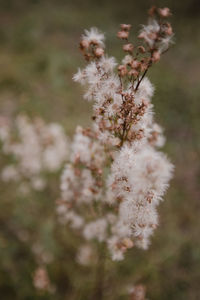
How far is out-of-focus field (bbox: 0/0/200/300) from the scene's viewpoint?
8.65 ft

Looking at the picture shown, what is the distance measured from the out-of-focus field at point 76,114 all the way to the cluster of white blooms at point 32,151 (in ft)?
0.77

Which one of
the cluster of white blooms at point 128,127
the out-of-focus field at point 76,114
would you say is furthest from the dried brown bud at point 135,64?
the out-of-focus field at point 76,114

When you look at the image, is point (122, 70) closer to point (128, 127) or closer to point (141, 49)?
point (141, 49)

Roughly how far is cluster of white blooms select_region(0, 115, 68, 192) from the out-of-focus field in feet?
0.77

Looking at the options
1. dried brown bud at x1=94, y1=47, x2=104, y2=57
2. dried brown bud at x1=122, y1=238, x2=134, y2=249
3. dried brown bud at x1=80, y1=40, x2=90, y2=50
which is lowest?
dried brown bud at x1=122, y1=238, x2=134, y2=249

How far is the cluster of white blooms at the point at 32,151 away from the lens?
3068mm

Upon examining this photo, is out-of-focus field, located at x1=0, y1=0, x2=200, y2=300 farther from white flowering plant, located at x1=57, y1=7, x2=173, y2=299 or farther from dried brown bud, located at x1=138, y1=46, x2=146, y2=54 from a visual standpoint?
dried brown bud, located at x1=138, y1=46, x2=146, y2=54

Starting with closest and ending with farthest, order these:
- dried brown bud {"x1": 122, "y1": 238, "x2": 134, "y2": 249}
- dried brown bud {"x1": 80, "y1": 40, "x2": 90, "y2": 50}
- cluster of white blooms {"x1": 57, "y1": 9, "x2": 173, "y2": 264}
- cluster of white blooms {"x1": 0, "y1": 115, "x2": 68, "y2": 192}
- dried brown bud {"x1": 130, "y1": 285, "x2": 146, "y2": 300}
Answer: cluster of white blooms {"x1": 57, "y1": 9, "x2": 173, "y2": 264}
dried brown bud {"x1": 80, "y1": 40, "x2": 90, "y2": 50}
dried brown bud {"x1": 122, "y1": 238, "x2": 134, "y2": 249}
dried brown bud {"x1": 130, "y1": 285, "x2": 146, "y2": 300}
cluster of white blooms {"x1": 0, "y1": 115, "x2": 68, "y2": 192}

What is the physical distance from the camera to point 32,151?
307 cm

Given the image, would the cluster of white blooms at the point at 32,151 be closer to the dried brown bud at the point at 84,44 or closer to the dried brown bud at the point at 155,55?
the dried brown bud at the point at 84,44

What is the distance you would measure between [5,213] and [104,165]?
1.87 meters

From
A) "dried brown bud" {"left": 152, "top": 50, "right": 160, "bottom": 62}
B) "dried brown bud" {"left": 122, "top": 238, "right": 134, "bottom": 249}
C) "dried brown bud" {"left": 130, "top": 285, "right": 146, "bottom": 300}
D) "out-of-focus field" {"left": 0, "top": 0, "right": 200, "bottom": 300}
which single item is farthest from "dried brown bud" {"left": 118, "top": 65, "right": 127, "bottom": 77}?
"out-of-focus field" {"left": 0, "top": 0, "right": 200, "bottom": 300}

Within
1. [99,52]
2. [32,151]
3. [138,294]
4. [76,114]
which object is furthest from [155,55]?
[76,114]

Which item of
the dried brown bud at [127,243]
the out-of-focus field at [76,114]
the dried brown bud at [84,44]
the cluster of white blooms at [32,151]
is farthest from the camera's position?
the cluster of white blooms at [32,151]
